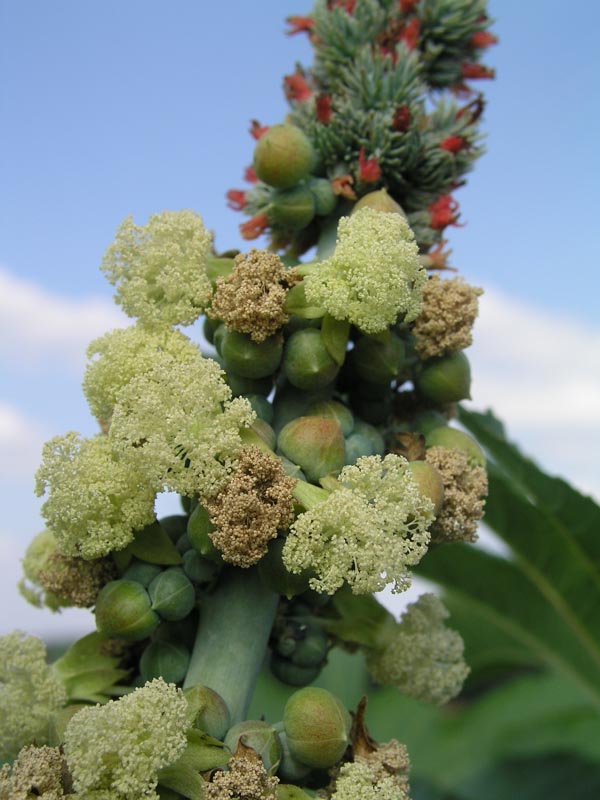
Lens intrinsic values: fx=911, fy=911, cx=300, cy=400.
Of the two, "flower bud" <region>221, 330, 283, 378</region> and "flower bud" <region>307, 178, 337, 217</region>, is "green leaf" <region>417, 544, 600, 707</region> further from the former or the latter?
"flower bud" <region>221, 330, 283, 378</region>

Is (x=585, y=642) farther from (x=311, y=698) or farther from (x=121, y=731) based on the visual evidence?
(x=121, y=731)

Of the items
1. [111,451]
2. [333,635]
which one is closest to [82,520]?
[111,451]

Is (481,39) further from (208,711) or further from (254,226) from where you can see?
(208,711)

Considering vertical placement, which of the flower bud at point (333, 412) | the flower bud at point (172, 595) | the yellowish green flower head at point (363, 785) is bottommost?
the yellowish green flower head at point (363, 785)

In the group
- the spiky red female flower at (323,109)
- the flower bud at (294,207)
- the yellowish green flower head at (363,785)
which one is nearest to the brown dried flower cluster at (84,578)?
the yellowish green flower head at (363,785)

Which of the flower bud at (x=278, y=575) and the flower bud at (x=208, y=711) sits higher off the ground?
the flower bud at (x=278, y=575)

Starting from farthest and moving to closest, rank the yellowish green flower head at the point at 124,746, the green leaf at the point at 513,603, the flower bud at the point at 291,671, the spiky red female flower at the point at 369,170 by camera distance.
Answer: the green leaf at the point at 513,603
the spiky red female flower at the point at 369,170
the flower bud at the point at 291,671
the yellowish green flower head at the point at 124,746

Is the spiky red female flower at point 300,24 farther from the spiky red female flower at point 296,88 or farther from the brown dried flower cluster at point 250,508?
the brown dried flower cluster at point 250,508
